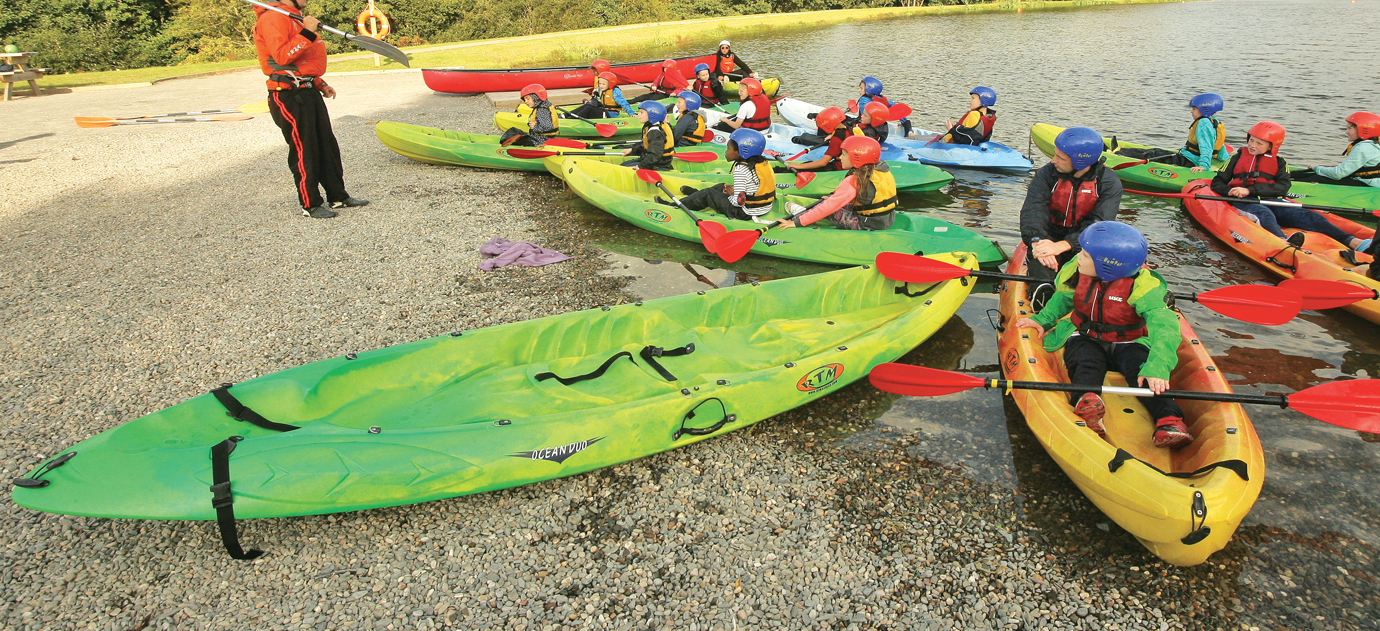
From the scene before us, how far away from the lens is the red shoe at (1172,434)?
380 cm

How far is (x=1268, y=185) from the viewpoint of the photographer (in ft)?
25.1

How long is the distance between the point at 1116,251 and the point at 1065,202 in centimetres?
228

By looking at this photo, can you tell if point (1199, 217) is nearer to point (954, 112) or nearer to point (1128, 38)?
point (954, 112)

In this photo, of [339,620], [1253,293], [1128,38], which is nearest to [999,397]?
[1253,293]

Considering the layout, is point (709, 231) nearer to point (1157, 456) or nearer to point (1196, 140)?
point (1157, 456)

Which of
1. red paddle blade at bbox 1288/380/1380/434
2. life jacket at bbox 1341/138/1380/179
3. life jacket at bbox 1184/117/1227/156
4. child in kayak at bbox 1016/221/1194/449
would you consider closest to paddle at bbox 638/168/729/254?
child in kayak at bbox 1016/221/1194/449

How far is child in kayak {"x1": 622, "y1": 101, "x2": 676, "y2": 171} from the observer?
970 cm

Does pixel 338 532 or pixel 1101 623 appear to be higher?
pixel 338 532

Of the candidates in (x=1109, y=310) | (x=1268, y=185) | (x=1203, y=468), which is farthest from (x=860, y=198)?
(x=1268, y=185)

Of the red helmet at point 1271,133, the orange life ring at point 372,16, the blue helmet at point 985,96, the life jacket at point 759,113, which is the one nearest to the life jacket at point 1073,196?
the red helmet at point 1271,133

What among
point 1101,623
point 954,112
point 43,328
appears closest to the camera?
point 1101,623

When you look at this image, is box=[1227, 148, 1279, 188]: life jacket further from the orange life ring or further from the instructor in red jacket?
the orange life ring

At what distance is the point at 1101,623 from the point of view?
3135 millimetres

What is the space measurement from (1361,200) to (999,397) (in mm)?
6577
